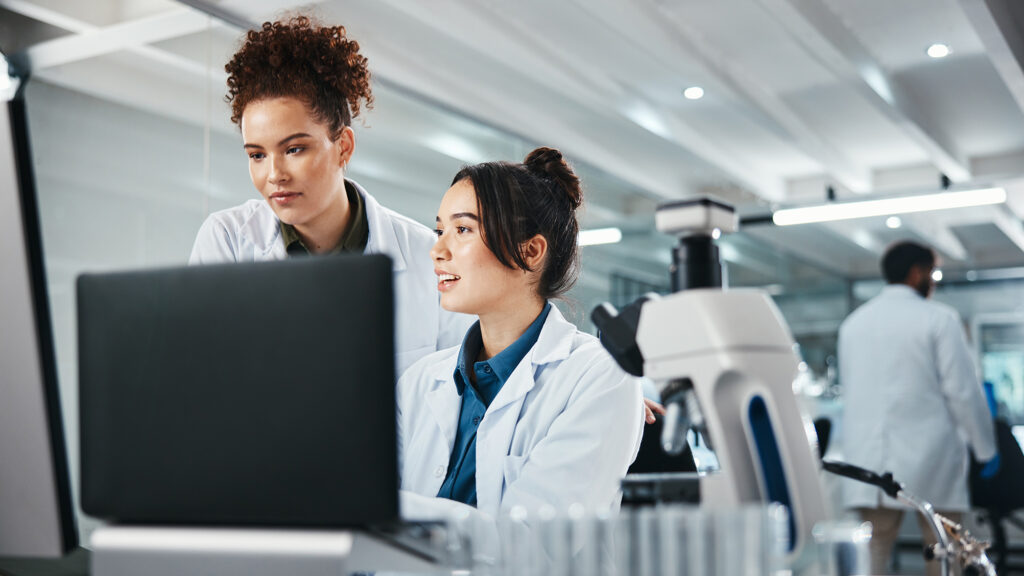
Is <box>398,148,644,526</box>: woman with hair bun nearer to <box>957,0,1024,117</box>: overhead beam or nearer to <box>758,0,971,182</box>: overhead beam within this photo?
<box>758,0,971,182</box>: overhead beam

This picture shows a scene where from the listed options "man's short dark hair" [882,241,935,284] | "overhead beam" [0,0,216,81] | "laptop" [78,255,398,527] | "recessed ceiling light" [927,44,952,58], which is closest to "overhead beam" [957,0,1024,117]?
"recessed ceiling light" [927,44,952,58]

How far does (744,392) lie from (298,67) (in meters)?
1.42

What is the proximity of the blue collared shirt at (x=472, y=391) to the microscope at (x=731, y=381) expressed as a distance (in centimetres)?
88

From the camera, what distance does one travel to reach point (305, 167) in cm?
194

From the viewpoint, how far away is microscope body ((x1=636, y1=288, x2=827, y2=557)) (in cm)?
76

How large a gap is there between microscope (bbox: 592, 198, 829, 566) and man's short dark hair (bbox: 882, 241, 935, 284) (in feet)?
11.4

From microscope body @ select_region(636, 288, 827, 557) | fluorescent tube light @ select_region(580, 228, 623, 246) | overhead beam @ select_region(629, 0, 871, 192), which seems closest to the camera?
microscope body @ select_region(636, 288, 827, 557)

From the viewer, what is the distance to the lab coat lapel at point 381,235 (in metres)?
2.04

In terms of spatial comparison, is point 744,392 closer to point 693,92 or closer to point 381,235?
point 381,235

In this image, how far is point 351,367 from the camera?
66 centimetres

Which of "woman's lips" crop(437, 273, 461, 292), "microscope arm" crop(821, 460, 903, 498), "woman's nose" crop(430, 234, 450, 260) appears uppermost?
"woman's nose" crop(430, 234, 450, 260)

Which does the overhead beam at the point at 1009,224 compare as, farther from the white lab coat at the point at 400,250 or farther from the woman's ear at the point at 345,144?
the woman's ear at the point at 345,144

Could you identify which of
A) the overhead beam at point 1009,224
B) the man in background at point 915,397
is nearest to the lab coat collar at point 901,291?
the man in background at point 915,397

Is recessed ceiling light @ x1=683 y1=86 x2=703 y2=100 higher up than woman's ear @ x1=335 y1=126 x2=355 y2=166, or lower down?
higher up
